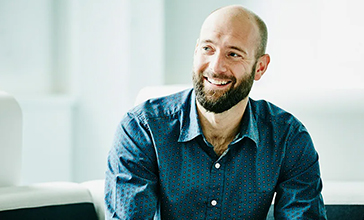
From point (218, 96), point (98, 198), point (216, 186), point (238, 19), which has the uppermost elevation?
point (238, 19)

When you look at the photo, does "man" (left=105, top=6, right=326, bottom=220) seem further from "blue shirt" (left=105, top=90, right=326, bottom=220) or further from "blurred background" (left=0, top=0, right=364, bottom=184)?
"blurred background" (left=0, top=0, right=364, bottom=184)

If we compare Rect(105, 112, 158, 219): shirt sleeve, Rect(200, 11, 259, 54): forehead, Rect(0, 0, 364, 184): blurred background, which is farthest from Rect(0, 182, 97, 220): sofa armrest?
Rect(0, 0, 364, 184): blurred background

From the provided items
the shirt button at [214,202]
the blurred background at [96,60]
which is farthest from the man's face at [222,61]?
the blurred background at [96,60]

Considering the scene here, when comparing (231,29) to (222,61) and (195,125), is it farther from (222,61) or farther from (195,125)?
(195,125)

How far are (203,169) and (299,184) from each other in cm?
28

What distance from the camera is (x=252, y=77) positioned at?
5.48 ft

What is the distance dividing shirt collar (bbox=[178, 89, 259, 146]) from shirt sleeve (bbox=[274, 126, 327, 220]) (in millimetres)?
114

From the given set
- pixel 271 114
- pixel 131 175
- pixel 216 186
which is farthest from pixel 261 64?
pixel 131 175

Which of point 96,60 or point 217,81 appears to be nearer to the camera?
point 217,81

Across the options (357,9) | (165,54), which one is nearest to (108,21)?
(165,54)

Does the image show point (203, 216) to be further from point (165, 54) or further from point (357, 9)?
point (165, 54)

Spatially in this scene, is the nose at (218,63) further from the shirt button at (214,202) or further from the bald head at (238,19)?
the shirt button at (214,202)

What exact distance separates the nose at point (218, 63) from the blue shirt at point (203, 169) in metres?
0.14

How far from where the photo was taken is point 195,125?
63.0 inches
